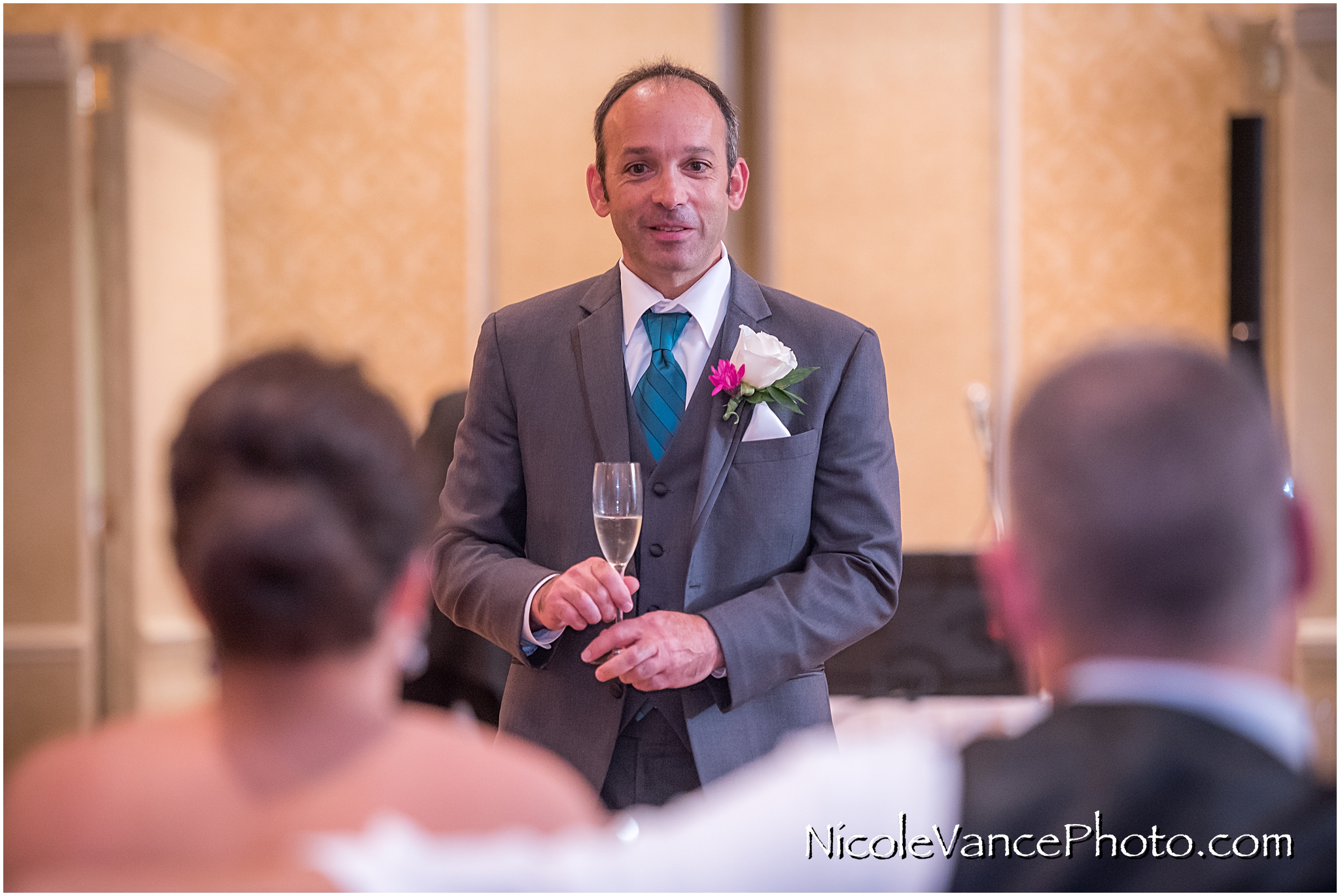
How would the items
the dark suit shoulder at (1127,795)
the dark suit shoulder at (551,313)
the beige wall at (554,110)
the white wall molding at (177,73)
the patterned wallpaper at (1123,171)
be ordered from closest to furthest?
the dark suit shoulder at (1127,795) → the dark suit shoulder at (551,313) → the white wall molding at (177,73) → the patterned wallpaper at (1123,171) → the beige wall at (554,110)

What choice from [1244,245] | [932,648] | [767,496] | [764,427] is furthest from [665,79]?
[1244,245]

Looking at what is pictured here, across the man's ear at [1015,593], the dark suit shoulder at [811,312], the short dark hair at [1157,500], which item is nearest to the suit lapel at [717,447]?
the dark suit shoulder at [811,312]

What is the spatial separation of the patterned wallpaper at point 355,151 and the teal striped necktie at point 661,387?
383 cm

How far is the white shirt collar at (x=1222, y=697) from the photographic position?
3.09ft

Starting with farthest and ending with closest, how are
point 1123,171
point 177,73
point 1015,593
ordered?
point 1123,171 < point 177,73 < point 1015,593

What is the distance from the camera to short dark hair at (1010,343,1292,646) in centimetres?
95

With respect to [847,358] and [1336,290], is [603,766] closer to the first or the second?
[847,358]

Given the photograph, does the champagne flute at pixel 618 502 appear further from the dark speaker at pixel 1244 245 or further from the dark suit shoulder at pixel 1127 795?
the dark speaker at pixel 1244 245

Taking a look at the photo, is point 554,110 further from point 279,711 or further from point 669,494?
point 279,711

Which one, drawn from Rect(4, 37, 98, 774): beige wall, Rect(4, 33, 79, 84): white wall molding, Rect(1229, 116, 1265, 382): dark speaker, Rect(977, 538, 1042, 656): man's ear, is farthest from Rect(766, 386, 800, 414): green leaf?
Rect(4, 33, 79, 84): white wall molding

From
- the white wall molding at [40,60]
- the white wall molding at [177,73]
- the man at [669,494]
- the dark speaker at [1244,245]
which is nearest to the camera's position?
the man at [669,494]

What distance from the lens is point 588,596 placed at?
191 centimetres

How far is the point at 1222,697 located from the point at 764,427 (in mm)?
1190

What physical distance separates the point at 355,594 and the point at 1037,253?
17.2 ft
